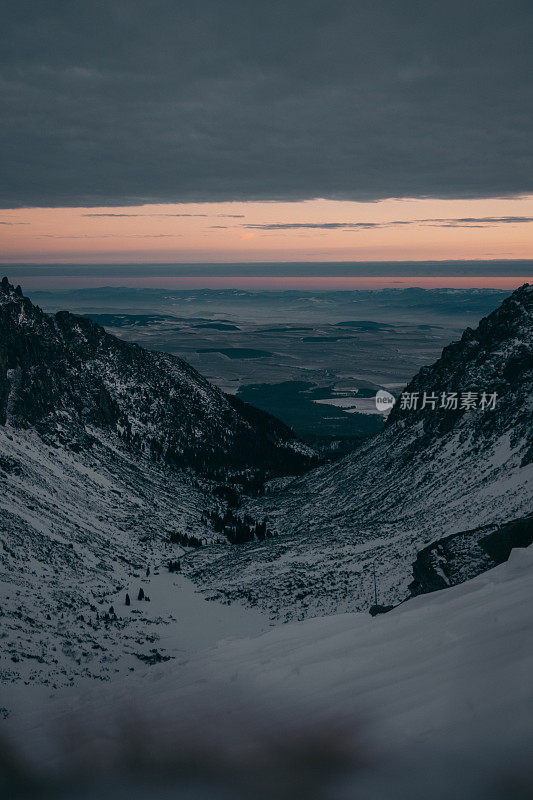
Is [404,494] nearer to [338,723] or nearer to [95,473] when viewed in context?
[95,473]

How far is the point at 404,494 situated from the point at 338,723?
243 ft

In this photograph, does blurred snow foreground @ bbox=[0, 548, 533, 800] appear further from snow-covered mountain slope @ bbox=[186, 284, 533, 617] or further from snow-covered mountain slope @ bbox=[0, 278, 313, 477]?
snow-covered mountain slope @ bbox=[0, 278, 313, 477]

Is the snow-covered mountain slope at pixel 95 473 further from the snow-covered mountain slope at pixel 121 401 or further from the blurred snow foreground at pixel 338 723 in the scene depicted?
the blurred snow foreground at pixel 338 723

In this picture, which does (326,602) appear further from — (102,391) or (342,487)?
(102,391)

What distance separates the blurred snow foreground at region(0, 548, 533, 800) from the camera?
31.7 ft

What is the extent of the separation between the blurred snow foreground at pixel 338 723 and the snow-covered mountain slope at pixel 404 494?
3079 cm

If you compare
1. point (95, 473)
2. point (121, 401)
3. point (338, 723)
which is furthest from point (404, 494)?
point (121, 401)

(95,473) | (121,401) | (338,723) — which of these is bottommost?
(95,473)

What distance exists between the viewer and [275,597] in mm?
53812

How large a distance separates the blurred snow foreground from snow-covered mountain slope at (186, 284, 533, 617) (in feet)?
101

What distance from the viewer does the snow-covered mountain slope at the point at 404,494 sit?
55.8 m

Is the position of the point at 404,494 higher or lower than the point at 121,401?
lower

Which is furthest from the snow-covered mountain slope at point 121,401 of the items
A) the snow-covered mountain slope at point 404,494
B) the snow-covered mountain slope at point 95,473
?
the snow-covered mountain slope at point 404,494

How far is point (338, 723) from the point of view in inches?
480
